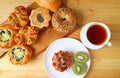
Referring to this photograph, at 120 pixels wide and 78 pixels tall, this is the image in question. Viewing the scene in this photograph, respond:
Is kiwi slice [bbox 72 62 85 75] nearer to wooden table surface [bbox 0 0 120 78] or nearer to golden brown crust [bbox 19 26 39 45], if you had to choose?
wooden table surface [bbox 0 0 120 78]

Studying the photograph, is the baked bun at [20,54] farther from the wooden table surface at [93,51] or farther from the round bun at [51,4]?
the round bun at [51,4]

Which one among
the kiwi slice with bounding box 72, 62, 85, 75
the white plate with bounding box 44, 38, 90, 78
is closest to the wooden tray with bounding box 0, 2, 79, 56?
the white plate with bounding box 44, 38, 90, 78

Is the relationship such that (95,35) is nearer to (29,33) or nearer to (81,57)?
(81,57)

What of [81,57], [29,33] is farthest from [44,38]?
[81,57]

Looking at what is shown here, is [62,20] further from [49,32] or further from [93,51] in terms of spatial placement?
[93,51]

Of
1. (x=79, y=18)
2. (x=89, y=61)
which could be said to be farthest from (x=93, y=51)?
(x=79, y=18)

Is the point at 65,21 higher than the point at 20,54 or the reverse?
higher

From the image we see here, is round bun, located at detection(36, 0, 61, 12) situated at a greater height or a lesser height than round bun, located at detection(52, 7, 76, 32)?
greater
